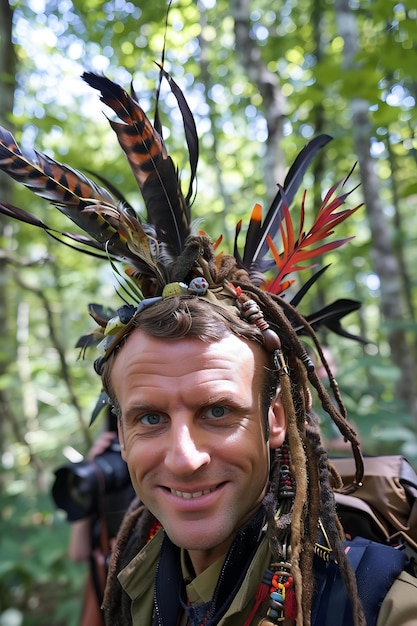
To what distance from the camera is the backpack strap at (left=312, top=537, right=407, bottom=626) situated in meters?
1.16

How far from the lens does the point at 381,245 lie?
159 inches

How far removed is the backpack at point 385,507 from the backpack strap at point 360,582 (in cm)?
18

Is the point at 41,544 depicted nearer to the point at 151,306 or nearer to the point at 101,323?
the point at 101,323

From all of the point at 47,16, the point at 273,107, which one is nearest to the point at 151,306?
the point at 273,107

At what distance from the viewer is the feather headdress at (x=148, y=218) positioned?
1532 mm

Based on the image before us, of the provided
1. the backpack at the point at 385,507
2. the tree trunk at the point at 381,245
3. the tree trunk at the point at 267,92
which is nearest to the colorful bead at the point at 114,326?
the backpack at the point at 385,507

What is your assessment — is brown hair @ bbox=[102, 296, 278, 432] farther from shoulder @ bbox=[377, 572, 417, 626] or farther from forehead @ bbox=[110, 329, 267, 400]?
shoulder @ bbox=[377, 572, 417, 626]

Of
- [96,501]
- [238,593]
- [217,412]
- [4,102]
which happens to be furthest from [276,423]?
[4,102]

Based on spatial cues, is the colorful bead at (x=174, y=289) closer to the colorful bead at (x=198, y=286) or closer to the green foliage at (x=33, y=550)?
the colorful bead at (x=198, y=286)

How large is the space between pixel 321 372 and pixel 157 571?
1.94 metres

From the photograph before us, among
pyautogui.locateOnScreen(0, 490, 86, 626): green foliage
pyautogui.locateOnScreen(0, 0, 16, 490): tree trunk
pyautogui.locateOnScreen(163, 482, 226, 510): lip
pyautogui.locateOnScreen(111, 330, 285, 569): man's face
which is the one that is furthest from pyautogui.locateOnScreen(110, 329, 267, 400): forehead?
pyautogui.locateOnScreen(0, 0, 16, 490): tree trunk

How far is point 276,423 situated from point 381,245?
289cm

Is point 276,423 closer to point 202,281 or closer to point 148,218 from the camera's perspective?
point 202,281

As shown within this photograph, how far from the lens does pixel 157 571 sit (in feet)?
5.21
